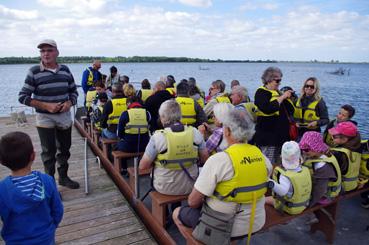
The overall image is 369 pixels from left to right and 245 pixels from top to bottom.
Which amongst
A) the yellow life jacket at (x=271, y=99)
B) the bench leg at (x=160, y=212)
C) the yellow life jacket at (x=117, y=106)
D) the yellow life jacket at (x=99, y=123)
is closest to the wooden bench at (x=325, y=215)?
the bench leg at (x=160, y=212)

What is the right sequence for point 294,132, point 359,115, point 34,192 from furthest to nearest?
point 359,115 < point 294,132 < point 34,192

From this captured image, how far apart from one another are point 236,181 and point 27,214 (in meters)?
1.45

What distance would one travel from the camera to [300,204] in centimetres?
283

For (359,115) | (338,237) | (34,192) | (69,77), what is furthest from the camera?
(359,115)

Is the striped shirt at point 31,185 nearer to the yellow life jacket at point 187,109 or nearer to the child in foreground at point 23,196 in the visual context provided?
the child in foreground at point 23,196

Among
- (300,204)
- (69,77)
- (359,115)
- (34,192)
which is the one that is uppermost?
(69,77)

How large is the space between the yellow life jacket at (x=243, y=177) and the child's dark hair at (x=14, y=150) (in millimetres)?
1353

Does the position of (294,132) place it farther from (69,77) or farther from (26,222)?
(26,222)

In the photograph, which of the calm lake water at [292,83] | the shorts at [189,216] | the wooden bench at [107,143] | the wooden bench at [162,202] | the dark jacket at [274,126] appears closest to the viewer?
the shorts at [189,216]

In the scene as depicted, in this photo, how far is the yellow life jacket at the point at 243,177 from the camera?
2.13 meters

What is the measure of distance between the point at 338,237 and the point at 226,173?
7.34 feet

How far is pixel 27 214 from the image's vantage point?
76.3 inches

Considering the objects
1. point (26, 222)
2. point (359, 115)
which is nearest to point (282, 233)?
point (26, 222)

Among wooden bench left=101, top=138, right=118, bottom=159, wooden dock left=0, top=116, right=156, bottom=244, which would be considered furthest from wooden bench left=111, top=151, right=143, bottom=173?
wooden bench left=101, top=138, right=118, bottom=159
